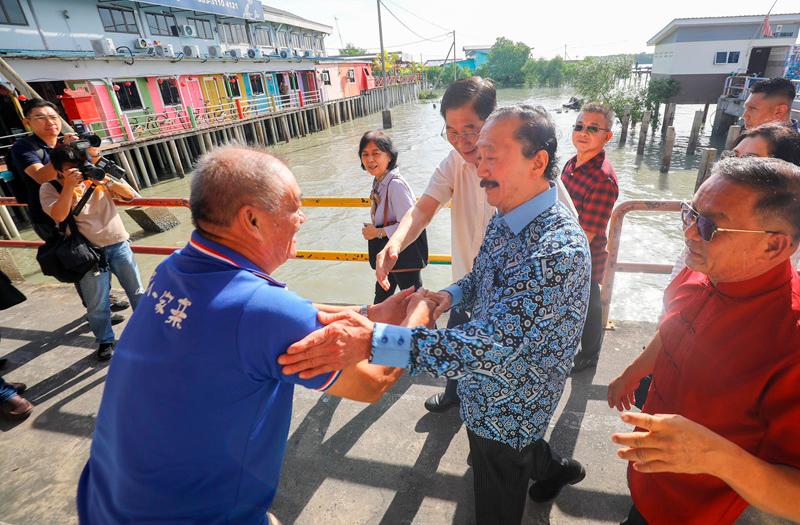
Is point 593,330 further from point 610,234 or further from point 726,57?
point 726,57

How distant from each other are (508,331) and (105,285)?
12.4 feet

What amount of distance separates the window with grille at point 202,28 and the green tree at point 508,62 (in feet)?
203

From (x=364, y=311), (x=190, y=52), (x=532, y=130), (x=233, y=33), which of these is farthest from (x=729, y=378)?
(x=233, y=33)

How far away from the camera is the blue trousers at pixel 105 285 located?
3543 mm

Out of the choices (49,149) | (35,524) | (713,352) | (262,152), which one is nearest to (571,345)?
(713,352)

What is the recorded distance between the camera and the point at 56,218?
129 inches

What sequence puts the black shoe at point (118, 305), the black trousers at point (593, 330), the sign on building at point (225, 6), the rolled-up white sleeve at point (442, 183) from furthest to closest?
the sign on building at point (225, 6) < the black shoe at point (118, 305) < the black trousers at point (593, 330) < the rolled-up white sleeve at point (442, 183)

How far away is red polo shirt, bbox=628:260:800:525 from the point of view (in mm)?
1146

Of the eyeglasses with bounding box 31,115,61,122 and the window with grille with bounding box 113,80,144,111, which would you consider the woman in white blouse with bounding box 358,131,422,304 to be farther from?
the window with grille with bounding box 113,80,144,111

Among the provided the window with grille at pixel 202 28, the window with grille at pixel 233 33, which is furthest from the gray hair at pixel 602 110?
the window with grille at pixel 233 33

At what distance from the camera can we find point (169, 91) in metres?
21.8

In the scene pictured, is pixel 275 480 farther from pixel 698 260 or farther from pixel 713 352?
pixel 698 260

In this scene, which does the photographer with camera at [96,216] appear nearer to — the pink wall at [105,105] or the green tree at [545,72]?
the pink wall at [105,105]

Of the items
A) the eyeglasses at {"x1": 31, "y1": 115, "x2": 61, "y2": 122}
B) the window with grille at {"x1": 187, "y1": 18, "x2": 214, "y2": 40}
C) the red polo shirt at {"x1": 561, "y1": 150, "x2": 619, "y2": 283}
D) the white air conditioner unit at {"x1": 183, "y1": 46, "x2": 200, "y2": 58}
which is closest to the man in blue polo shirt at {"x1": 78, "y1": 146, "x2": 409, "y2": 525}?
the red polo shirt at {"x1": 561, "y1": 150, "x2": 619, "y2": 283}
